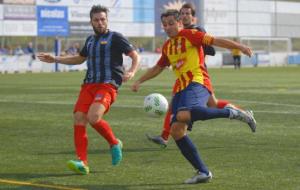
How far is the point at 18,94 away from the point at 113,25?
3610cm

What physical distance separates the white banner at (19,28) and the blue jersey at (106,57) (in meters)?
44.2

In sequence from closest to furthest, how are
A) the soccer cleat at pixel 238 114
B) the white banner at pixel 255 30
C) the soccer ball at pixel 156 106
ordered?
the soccer cleat at pixel 238 114 < the soccer ball at pixel 156 106 < the white banner at pixel 255 30

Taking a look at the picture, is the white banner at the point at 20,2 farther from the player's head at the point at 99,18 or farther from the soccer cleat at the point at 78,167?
the soccer cleat at the point at 78,167

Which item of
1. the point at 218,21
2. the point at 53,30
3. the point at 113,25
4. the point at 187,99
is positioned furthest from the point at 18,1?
the point at 187,99

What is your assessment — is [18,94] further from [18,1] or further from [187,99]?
[18,1]

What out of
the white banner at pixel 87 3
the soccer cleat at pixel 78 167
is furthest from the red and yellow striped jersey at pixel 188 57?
the white banner at pixel 87 3

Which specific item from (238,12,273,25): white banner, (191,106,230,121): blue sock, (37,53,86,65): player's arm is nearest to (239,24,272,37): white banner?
(238,12,273,25): white banner

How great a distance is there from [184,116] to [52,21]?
48.4m

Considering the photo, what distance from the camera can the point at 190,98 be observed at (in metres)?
8.07

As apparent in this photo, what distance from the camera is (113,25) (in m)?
59.2

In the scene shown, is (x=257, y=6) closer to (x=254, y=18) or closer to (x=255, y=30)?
(x=254, y=18)

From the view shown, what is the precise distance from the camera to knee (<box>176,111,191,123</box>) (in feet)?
25.9

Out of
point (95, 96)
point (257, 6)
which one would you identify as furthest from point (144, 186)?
point (257, 6)

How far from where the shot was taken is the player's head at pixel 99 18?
29.3ft
